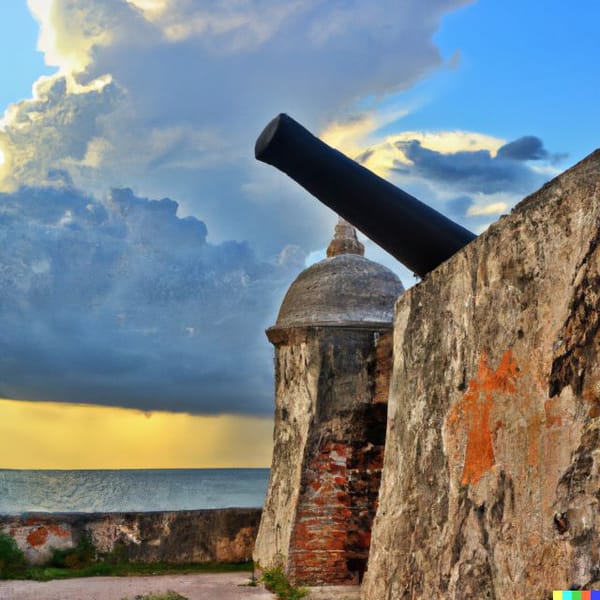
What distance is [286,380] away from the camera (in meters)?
7.79

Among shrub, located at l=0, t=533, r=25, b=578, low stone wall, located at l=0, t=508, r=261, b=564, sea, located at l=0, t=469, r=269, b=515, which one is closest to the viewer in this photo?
shrub, located at l=0, t=533, r=25, b=578

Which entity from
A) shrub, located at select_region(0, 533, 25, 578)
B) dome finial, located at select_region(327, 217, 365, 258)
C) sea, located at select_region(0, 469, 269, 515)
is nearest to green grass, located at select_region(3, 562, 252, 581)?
shrub, located at select_region(0, 533, 25, 578)

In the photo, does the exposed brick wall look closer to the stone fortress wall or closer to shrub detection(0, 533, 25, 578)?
the stone fortress wall

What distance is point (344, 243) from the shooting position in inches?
356

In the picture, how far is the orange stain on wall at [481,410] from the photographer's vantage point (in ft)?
12.3

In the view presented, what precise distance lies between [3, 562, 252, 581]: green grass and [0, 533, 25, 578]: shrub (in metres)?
0.06

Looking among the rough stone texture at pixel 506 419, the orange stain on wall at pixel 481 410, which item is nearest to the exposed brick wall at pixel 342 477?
the rough stone texture at pixel 506 419

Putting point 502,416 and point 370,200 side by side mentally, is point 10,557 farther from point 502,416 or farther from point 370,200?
point 502,416

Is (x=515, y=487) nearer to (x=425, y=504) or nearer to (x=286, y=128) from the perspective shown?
(x=425, y=504)

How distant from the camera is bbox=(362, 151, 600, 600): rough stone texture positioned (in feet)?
10.3

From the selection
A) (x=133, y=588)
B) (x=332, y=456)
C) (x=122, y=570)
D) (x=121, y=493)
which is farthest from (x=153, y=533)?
(x=121, y=493)

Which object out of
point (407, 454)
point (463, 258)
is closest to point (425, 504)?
point (407, 454)

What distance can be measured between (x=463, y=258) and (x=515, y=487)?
1.40m

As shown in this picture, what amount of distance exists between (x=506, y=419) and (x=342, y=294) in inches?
166
